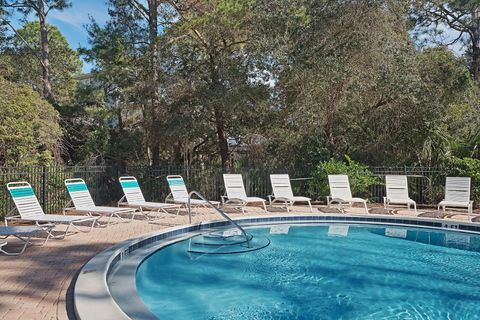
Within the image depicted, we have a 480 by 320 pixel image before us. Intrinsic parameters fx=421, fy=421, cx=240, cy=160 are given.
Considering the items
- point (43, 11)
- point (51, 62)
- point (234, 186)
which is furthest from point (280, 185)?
point (51, 62)

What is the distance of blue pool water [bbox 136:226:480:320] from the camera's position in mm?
5109

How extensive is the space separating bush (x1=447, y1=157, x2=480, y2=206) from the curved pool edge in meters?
2.82

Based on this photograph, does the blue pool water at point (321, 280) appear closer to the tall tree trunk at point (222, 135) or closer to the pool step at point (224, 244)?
the pool step at point (224, 244)

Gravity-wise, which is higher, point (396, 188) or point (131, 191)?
point (131, 191)

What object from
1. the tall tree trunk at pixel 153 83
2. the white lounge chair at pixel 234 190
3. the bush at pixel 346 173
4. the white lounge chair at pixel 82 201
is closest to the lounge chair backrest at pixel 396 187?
the bush at pixel 346 173

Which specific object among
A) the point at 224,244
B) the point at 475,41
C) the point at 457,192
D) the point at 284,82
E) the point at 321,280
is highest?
the point at 475,41

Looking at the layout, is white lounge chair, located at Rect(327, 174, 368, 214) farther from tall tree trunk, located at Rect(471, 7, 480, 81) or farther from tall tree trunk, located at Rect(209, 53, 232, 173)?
tall tree trunk, located at Rect(471, 7, 480, 81)

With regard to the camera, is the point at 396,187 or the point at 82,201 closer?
the point at 82,201

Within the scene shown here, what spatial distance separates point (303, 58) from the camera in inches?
516

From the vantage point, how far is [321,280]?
6.30 metres

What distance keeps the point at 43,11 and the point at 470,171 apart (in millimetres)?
19324

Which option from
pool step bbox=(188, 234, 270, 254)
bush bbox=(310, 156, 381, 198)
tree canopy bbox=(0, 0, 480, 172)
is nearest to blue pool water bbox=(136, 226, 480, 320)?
pool step bbox=(188, 234, 270, 254)

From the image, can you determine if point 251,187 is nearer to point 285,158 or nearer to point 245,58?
point 285,158

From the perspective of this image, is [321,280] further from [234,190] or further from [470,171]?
[470,171]
